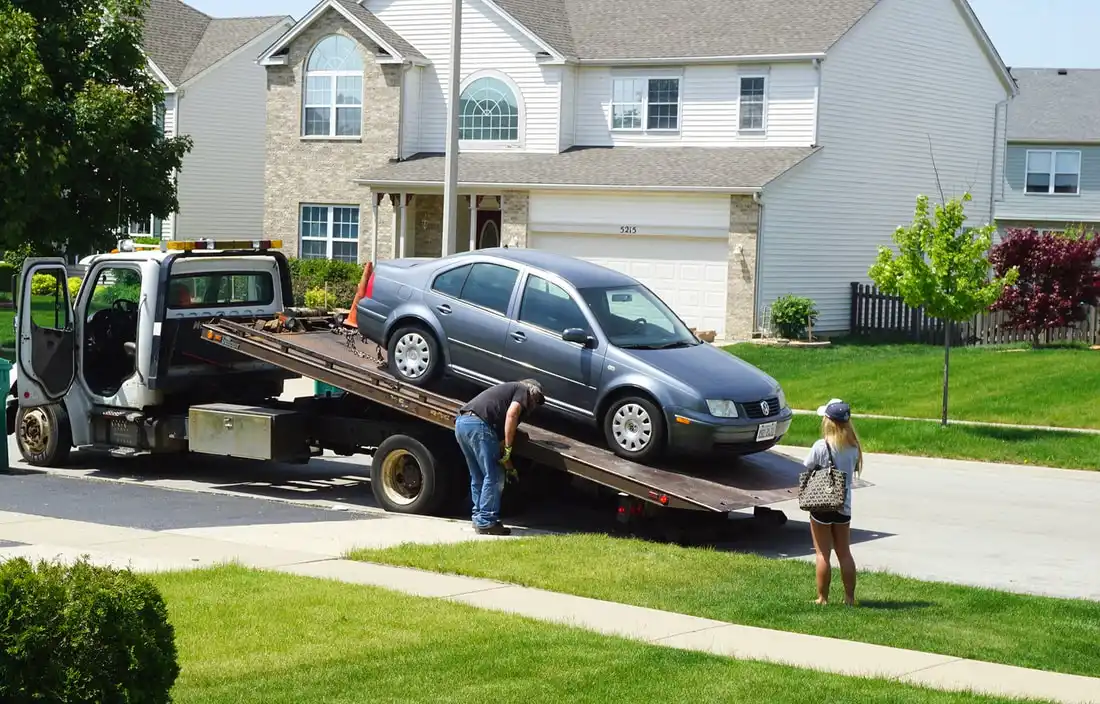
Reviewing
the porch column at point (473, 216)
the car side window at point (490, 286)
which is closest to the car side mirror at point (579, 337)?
the car side window at point (490, 286)

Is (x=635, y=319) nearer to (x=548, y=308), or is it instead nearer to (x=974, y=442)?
(x=548, y=308)

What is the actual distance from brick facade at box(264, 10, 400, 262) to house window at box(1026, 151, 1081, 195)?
87.2ft

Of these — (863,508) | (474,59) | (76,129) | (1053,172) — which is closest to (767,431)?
(863,508)

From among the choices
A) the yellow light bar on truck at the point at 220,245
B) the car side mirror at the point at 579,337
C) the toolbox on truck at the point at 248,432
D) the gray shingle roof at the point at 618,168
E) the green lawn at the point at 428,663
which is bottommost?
the green lawn at the point at 428,663

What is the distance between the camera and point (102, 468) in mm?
17188

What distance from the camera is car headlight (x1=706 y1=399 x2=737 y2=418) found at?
13195 mm

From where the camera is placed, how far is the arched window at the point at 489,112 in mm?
36844

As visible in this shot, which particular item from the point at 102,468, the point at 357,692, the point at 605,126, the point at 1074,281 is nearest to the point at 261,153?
the point at 605,126

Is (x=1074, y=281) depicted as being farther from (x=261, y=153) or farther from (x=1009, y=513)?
(x=261, y=153)

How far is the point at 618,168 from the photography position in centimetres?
3391

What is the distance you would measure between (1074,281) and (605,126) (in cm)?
1219

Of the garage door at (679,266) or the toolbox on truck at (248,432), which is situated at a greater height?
the garage door at (679,266)

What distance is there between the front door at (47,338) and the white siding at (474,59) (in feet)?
68.0

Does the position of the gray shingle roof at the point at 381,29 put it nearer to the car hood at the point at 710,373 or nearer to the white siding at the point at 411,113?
the white siding at the point at 411,113
